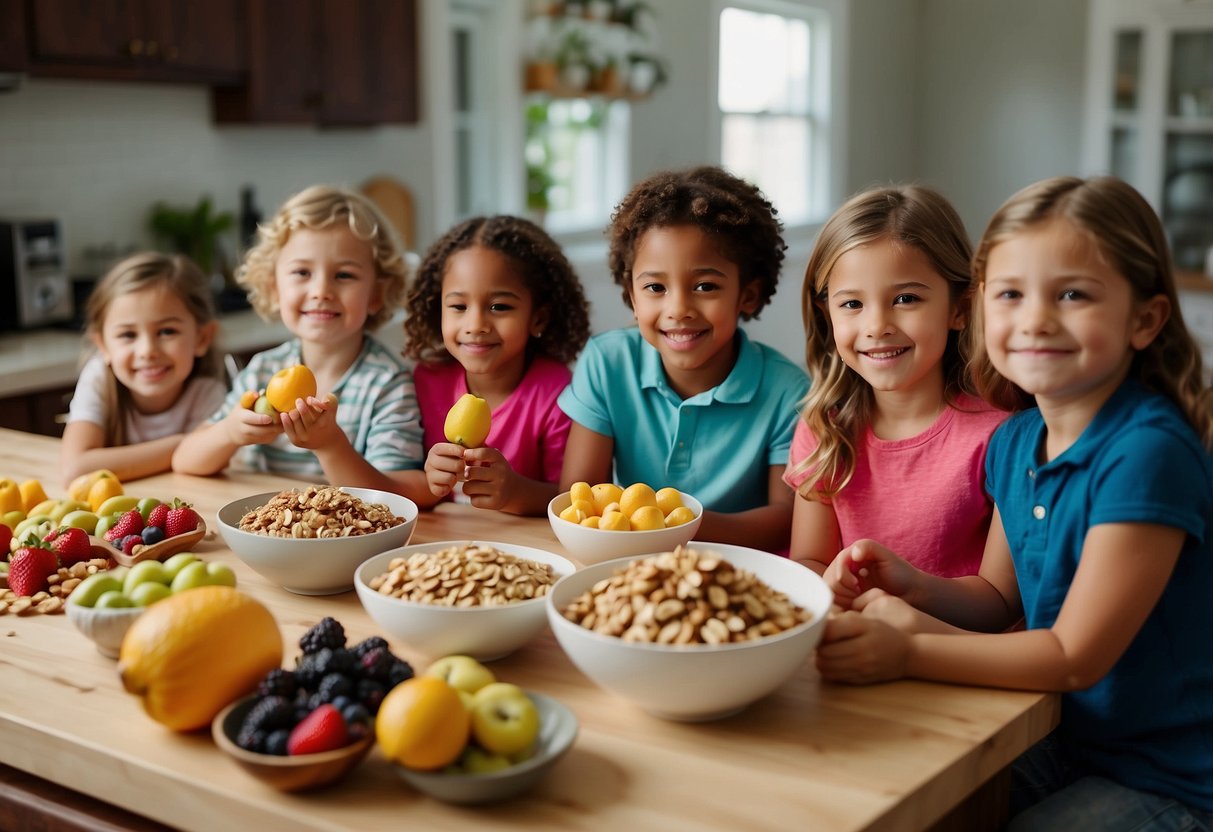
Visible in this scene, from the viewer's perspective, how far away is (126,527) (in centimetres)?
158

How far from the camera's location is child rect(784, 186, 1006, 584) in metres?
1.60

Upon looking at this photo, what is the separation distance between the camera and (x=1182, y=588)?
1268 mm

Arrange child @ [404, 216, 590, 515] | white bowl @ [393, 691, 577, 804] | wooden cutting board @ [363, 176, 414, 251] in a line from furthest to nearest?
1. wooden cutting board @ [363, 176, 414, 251]
2. child @ [404, 216, 590, 515]
3. white bowl @ [393, 691, 577, 804]

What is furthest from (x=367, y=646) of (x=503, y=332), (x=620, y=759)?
(x=503, y=332)

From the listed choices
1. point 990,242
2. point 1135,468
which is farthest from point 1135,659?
point 990,242

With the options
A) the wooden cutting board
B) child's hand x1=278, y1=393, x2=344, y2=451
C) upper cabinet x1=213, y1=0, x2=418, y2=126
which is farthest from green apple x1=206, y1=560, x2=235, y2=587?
the wooden cutting board

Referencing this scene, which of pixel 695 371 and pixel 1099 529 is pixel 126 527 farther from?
pixel 1099 529

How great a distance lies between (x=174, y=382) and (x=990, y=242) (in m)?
1.66

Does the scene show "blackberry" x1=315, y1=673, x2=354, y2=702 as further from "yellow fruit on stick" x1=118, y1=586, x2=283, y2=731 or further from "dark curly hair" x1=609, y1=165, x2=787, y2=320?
"dark curly hair" x1=609, y1=165, x2=787, y2=320

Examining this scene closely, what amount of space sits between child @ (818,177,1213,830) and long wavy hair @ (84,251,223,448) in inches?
62.4

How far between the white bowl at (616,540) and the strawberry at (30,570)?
626mm

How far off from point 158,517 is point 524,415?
0.72 metres

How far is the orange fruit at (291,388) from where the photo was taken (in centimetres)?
174

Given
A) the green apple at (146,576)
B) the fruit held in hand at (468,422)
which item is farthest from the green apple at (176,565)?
the fruit held in hand at (468,422)
